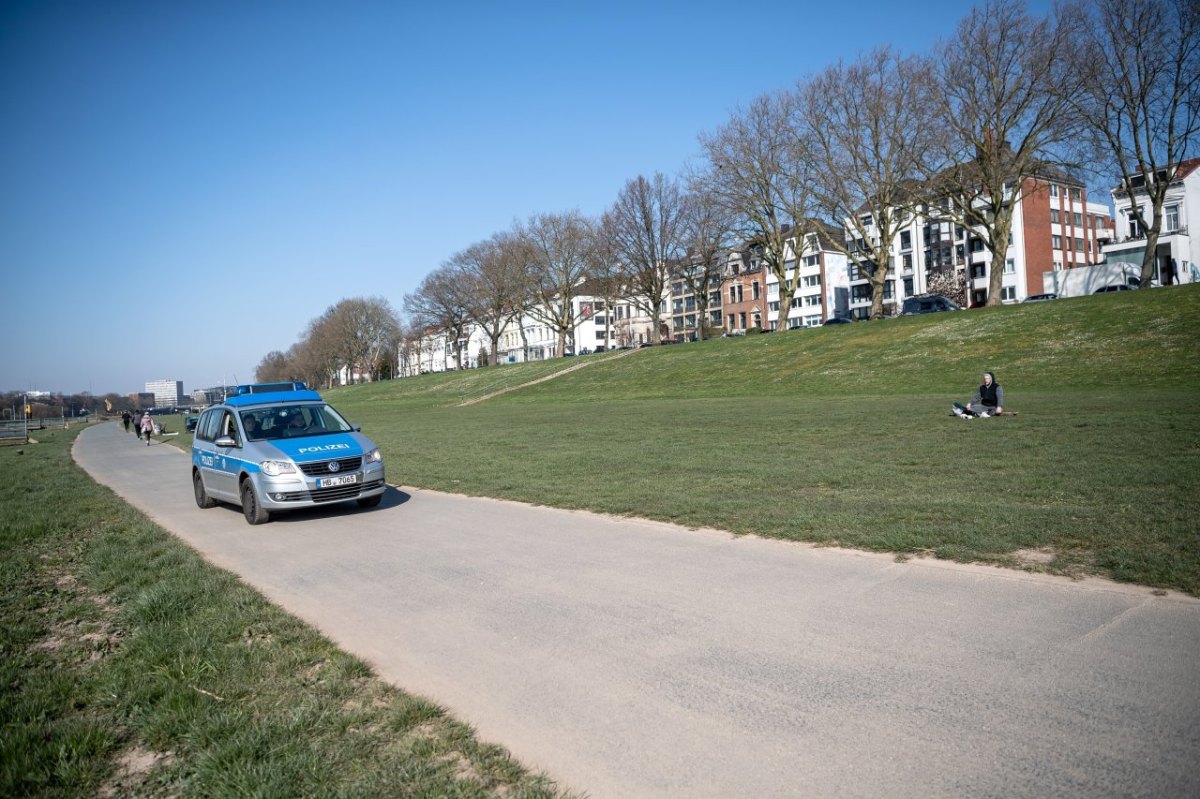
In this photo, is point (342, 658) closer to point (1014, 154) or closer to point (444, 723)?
Answer: point (444, 723)

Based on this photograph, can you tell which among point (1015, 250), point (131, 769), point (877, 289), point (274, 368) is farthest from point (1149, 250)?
point (274, 368)

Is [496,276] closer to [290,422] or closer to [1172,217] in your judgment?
[1172,217]

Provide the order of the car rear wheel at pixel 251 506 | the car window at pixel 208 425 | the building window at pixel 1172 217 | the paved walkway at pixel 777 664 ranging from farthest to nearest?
1. the building window at pixel 1172 217
2. the car window at pixel 208 425
3. the car rear wheel at pixel 251 506
4. the paved walkway at pixel 777 664

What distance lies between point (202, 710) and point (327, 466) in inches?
268

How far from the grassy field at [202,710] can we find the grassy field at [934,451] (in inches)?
185

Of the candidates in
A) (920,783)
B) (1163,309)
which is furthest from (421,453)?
(1163,309)

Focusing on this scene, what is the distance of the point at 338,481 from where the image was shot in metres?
10.8

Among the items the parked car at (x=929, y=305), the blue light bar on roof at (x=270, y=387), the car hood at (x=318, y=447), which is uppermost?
the parked car at (x=929, y=305)

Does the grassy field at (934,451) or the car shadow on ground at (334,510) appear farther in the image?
the car shadow on ground at (334,510)

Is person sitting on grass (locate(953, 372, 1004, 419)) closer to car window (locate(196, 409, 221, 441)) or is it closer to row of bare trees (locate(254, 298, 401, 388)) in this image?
car window (locate(196, 409, 221, 441))

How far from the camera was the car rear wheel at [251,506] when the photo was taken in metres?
10.7

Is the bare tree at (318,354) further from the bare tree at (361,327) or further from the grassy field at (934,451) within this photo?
the grassy field at (934,451)

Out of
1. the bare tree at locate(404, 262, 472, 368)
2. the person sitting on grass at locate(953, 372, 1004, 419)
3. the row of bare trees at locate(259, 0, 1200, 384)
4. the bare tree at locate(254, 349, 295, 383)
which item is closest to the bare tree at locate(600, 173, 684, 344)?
the row of bare trees at locate(259, 0, 1200, 384)

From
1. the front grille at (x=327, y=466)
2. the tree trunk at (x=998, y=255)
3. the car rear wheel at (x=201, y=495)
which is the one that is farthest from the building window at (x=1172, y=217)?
the car rear wheel at (x=201, y=495)
